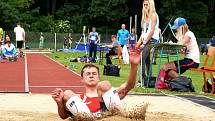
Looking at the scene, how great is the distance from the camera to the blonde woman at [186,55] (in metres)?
12.4

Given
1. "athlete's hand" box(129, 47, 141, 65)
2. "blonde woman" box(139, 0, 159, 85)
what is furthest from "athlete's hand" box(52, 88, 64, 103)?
"blonde woman" box(139, 0, 159, 85)

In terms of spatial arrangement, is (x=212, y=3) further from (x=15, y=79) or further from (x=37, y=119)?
(x=37, y=119)

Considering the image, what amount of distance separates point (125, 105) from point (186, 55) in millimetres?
5005

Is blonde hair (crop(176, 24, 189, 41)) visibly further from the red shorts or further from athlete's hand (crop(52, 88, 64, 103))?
athlete's hand (crop(52, 88, 64, 103))

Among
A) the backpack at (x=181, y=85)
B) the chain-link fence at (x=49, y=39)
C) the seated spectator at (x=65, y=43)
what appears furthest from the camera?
the chain-link fence at (x=49, y=39)

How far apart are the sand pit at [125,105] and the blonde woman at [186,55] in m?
1.77

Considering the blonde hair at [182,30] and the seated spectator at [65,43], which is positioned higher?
the blonde hair at [182,30]

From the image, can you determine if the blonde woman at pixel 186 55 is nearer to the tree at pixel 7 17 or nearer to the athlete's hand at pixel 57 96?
the athlete's hand at pixel 57 96

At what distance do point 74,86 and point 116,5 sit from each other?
49.9 metres

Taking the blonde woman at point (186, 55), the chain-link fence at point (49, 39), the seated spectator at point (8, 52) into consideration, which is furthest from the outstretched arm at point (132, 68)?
the chain-link fence at point (49, 39)

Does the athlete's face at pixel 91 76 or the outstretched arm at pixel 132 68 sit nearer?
the outstretched arm at pixel 132 68

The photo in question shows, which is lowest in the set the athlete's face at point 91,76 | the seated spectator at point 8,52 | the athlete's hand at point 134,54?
the seated spectator at point 8,52

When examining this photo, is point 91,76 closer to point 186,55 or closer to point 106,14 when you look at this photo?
point 186,55

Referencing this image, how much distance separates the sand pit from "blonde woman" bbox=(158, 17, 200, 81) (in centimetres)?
177
